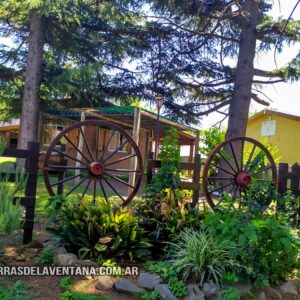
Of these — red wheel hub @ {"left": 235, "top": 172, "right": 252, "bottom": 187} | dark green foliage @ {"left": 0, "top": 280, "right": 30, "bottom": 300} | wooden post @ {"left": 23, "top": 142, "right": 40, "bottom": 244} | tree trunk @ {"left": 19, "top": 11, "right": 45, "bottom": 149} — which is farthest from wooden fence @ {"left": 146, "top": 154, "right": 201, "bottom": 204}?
tree trunk @ {"left": 19, "top": 11, "right": 45, "bottom": 149}

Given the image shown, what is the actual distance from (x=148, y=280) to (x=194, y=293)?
44cm

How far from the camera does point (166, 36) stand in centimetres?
1333

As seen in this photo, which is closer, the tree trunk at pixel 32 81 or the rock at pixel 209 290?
the rock at pixel 209 290

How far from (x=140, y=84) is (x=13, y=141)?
18508 millimetres

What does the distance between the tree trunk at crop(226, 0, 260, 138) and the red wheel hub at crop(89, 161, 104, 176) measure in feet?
21.7

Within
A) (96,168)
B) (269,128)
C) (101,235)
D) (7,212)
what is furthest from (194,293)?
(269,128)

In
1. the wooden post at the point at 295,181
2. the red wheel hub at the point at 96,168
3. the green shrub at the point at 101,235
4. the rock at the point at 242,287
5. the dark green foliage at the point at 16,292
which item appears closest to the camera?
the dark green foliage at the point at 16,292

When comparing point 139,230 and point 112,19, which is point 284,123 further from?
point 139,230

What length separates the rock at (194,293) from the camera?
3.12 m

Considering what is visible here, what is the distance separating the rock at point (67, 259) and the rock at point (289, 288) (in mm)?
2105

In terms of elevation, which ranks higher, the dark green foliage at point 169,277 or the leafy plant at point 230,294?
the dark green foliage at point 169,277

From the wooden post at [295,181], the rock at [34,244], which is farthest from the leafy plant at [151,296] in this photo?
the wooden post at [295,181]

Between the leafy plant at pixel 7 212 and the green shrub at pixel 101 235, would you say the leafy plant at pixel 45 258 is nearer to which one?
Result: the green shrub at pixel 101 235

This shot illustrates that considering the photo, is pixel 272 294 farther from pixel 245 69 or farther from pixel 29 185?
pixel 245 69
